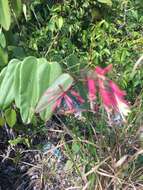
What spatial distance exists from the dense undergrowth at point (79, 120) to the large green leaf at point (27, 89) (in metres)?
0.12

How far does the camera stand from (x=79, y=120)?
7.57 feet

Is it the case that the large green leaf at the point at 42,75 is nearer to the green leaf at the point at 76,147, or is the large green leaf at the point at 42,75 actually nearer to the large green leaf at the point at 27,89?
the large green leaf at the point at 27,89

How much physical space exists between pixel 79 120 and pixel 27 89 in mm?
842

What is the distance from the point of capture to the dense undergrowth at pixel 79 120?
1966 mm

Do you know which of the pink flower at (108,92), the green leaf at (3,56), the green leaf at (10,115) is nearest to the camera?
the pink flower at (108,92)

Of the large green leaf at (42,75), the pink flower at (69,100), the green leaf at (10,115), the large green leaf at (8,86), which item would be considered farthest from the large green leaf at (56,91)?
the green leaf at (10,115)

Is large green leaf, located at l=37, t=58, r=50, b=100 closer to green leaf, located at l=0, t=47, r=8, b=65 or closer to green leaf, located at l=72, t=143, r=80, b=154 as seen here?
green leaf, located at l=0, t=47, r=8, b=65

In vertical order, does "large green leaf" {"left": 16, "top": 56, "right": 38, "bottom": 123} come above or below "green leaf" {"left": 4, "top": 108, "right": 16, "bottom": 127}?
above

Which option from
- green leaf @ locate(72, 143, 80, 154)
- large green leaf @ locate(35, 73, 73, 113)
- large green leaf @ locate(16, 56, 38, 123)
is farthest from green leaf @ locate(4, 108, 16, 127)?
large green leaf @ locate(35, 73, 73, 113)

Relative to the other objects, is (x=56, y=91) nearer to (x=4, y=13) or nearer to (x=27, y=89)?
(x=27, y=89)

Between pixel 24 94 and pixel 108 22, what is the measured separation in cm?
157

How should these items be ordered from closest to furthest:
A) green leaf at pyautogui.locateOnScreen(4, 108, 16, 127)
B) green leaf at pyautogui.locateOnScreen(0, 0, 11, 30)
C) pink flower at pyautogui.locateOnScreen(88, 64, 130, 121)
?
pink flower at pyautogui.locateOnScreen(88, 64, 130, 121)
green leaf at pyautogui.locateOnScreen(0, 0, 11, 30)
green leaf at pyautogui.locateOnScreen(4, 108, 16, 127)

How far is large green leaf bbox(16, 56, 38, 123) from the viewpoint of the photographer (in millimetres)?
1469

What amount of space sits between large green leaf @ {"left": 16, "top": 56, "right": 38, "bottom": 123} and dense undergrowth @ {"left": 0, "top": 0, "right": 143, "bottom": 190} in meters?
0.12
